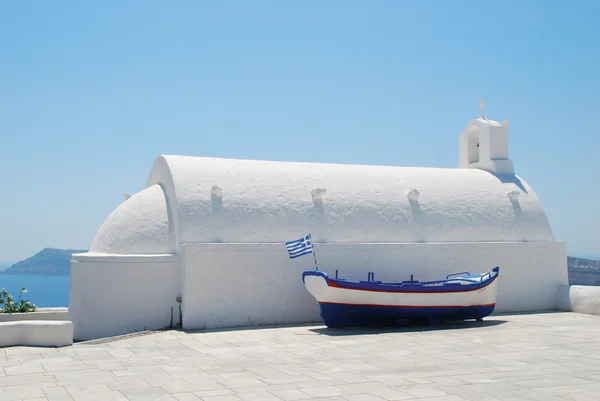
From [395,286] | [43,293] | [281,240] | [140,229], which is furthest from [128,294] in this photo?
[43,293]

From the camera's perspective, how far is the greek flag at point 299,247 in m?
15.6

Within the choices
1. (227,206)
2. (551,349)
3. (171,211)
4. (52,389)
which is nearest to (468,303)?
(551,349)

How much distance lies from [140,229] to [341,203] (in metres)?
5.51

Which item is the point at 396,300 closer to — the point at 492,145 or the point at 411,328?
the point at 411,328

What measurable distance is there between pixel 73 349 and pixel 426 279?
9.65m

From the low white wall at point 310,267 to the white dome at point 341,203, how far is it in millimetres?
491

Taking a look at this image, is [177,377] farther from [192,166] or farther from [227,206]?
[192,166]

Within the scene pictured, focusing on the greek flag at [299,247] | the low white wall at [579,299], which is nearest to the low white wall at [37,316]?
the greek flag at [299,247]

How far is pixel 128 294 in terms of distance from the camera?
1577 centimetres

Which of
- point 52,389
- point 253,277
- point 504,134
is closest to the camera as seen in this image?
point 52,389

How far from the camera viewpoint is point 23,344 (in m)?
13.1

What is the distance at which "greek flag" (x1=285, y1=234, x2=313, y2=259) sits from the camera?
1560 cm

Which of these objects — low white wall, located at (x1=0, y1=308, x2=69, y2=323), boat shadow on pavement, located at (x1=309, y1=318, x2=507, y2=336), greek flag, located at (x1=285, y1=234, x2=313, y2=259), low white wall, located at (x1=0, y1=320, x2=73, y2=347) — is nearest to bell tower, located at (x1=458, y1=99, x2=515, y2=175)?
boat shadow on pavement, located at (x1=309, y1=318, x2=507, y2=336)

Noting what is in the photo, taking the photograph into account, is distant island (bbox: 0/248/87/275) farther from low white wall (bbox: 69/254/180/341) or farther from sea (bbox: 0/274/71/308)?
low white wall (bbox: 69/254/180/341)
